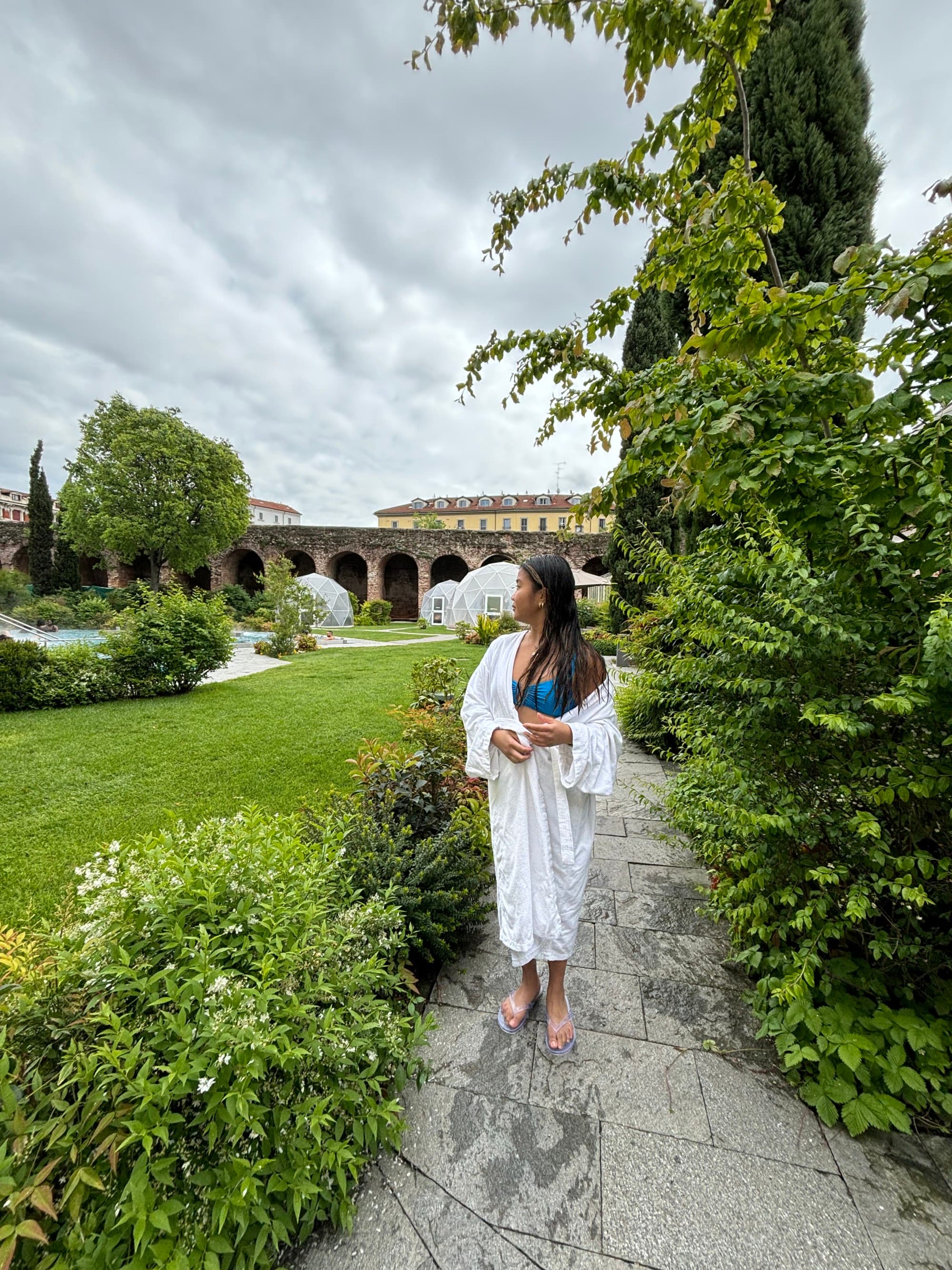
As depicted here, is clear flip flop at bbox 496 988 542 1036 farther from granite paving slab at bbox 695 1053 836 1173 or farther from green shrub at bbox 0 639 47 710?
green shrub at bbox 0 639 47 710

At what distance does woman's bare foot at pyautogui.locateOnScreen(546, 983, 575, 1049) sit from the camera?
1729mm

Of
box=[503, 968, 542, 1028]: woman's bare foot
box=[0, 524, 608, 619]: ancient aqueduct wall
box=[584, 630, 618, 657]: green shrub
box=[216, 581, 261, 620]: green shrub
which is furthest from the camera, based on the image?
box=[0, 524, 608, 619]: ancient aqueduct wall

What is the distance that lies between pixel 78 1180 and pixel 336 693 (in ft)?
24.2

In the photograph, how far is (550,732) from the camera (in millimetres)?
1604

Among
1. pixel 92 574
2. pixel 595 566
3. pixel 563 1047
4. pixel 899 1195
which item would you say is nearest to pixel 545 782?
pixel 563 1047

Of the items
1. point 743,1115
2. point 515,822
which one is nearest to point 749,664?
point 515,822

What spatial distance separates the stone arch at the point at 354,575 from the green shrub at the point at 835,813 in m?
31.2

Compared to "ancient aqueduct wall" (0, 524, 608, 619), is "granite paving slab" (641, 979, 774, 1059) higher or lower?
lower

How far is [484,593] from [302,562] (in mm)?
16868

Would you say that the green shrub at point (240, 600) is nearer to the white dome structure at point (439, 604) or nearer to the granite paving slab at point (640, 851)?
the white dome structure at point (439, 604)

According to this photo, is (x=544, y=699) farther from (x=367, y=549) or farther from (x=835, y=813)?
(x=367, y=549)

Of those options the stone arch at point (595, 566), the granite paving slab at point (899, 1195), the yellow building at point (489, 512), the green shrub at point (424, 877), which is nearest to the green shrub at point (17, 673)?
the green shrub at point (424, 877)

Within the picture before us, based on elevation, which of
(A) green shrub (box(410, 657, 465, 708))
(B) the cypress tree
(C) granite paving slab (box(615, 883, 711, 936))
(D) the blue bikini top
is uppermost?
(B) the cypress tree

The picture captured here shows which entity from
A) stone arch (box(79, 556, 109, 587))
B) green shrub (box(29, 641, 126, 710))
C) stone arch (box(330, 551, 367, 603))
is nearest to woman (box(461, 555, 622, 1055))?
green shrub (box(29, 641, 126, 710))
